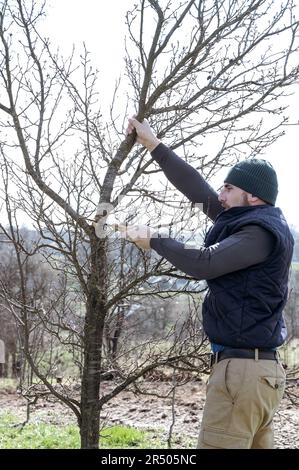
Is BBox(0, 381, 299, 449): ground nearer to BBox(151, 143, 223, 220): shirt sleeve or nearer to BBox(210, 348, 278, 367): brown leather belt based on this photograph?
BBox(151, 143, 223, 220): shirt sleeve

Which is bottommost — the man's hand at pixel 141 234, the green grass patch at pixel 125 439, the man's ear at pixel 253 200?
the green grass patch at pixel 125 439

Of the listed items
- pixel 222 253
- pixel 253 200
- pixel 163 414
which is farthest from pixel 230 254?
pixel 163 414

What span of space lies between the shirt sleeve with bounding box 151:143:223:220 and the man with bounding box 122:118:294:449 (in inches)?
21.9

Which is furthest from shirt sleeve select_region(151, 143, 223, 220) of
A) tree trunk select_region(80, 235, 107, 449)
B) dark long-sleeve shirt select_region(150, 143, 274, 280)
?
dark long-sleeve shirt select_region(150, 143, 274, 280)

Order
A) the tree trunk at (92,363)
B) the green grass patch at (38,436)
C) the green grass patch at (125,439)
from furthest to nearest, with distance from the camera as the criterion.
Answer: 1. the green grass patch at (38,436)
2. the green grass patch at (125,439)
3. the tree trunk at (92,363)

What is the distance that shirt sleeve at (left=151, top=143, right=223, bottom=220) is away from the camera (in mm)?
2928

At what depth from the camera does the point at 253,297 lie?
7.24 ft

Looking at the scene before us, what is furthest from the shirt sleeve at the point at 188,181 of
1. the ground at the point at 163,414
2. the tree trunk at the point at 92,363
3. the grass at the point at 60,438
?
the ground at the point at 163,414

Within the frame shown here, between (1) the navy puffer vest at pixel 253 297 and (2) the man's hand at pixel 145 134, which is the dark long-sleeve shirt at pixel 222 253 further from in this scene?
(2) the man's hand at pixel 145 134

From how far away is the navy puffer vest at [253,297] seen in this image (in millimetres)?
2195


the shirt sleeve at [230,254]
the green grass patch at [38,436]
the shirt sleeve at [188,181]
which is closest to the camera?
the shirt sleeve at [230,254]

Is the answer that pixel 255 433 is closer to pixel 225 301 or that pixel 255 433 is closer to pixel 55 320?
pixel 225 301

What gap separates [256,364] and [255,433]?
1.11 feet
